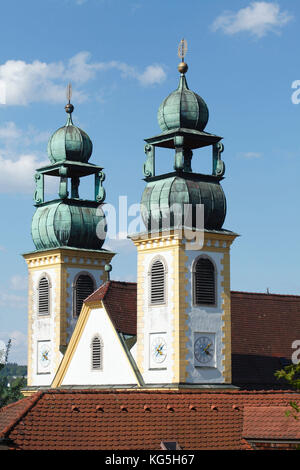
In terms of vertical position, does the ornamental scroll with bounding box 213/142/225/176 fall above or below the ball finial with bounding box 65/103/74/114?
below

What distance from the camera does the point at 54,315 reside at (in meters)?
52.0

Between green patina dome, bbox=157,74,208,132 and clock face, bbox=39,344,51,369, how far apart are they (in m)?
12.3

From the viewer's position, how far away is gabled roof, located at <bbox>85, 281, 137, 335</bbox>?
46781 millimetres

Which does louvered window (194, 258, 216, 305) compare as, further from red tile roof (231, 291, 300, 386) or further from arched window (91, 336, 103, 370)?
arched window (91, 336, 103, 370)

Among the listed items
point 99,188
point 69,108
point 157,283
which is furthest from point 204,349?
point 69,108

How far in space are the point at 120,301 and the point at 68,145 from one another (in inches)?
350

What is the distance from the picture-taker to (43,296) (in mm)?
52594

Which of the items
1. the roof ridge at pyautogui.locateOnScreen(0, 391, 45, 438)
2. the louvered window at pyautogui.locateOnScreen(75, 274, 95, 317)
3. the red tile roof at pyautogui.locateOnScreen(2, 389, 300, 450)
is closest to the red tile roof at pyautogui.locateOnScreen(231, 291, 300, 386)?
the louvered window at pyautogui.locateOnScreen(75, 274, 95, 317)

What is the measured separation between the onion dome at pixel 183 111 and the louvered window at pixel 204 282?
541 cm

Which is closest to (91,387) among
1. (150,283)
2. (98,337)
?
(98,337)

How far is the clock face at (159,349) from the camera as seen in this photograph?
43938mm

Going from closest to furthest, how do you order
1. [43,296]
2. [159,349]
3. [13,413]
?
[13,413] → [159,349] → [43,296]
